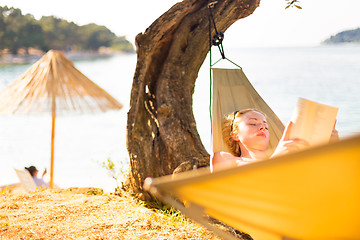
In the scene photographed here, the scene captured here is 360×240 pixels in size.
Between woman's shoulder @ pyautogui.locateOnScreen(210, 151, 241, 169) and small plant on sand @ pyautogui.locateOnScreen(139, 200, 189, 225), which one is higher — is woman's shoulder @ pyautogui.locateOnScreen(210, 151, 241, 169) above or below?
above

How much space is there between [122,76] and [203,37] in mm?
30895

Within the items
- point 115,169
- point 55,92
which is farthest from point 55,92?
point 115,169

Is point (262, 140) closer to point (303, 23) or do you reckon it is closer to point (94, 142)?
point (94, 142)

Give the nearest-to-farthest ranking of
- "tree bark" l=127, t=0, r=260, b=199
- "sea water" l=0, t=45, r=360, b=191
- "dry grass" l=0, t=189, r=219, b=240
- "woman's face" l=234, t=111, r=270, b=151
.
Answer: "woman's face" l=234, t=111, r=270, b=151 → "dry grass" l=0, t=189, r=219, b=240 → "tree bark" l=127, t=0, r=260, b=199 → "sea water" l=0, t=45, r=360, b=191

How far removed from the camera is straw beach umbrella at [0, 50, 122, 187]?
161 inches

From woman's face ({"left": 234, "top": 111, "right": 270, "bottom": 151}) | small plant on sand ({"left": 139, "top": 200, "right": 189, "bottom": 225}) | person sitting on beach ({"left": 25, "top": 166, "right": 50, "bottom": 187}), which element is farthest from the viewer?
person sitting on beach ({"left": 25, "top": 166, "right": 50, "bottom": 187})

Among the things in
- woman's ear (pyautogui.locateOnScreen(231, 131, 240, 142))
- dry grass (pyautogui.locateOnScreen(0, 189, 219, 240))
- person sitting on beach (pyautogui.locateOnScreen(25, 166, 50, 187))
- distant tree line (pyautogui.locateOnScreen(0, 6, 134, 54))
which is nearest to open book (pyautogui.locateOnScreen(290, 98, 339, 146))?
woman's ear (pyautogui.locateOnScreen(231, 131, 240, 142))

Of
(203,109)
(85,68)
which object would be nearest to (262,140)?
(203,109)

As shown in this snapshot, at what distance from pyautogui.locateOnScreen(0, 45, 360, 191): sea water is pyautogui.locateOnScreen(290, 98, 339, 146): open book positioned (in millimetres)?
91

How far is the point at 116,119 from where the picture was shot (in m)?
16.0

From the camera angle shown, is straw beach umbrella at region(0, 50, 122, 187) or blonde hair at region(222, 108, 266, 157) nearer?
blonde hair at region(222, 108, 266, 157)

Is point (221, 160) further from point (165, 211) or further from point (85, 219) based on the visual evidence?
point (85, 219)

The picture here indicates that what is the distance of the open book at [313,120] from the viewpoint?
4.30ft

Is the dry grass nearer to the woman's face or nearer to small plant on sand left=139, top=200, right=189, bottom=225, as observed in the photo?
small plant on sand left=139, top=200, right=189, bottom=225
